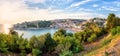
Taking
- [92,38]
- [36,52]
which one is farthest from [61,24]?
[36,52]

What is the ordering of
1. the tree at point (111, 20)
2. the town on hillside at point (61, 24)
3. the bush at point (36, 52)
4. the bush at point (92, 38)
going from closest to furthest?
the bush at point (36, 52) < the tree at point (111, 20) < the bush at point (92, 38) < the town on hillside at point (61, 24)

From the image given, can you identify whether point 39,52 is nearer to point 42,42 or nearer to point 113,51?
point 42,42

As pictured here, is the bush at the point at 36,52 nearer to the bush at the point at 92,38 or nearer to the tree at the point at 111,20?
the bush at the point at 92,38

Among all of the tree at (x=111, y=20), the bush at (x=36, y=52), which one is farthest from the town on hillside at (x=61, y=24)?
the bush at (x=36, y=52)

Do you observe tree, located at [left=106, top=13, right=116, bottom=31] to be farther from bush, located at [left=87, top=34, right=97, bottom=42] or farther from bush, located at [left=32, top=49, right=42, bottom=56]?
bush, located at [left=32, top=49, right=42, bottom=56]

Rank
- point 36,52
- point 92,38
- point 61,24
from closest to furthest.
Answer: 1. point 36,52
2. point 92,38
3. point 61,24

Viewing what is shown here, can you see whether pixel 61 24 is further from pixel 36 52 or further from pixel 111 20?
pixel 36 52

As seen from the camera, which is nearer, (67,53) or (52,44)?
(67,53)

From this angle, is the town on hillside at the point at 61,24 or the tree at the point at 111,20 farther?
the town on hillside at the point at 61,24

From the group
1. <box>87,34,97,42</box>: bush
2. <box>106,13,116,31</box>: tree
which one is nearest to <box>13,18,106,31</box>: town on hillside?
<box>106,13,116,31</box>: tree

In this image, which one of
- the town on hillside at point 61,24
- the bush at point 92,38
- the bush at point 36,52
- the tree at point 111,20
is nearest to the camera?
the bush at point 36,52

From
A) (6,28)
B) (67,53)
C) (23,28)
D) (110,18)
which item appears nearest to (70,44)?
(67,53)
